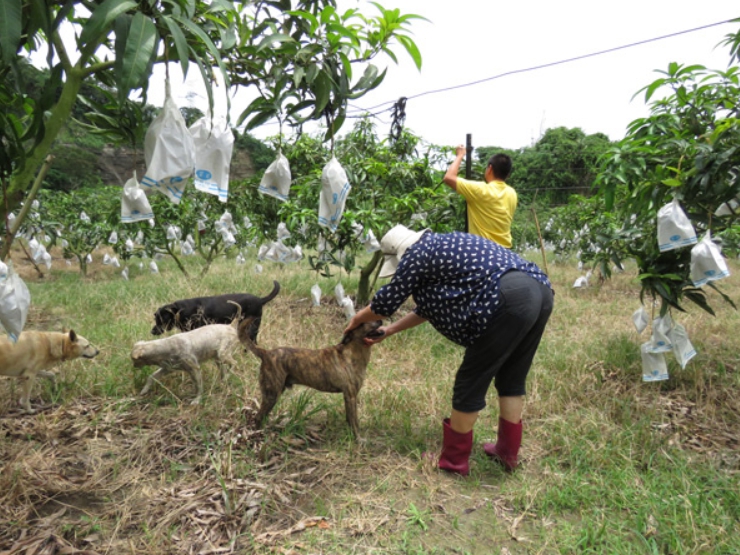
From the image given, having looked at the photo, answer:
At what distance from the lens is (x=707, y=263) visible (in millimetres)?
2982

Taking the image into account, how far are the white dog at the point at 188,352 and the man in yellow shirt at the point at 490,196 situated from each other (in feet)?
6.97

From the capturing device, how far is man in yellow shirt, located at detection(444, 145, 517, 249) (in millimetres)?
3656

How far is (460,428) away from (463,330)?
→ 1.90ft

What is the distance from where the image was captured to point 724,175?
296 centimetres

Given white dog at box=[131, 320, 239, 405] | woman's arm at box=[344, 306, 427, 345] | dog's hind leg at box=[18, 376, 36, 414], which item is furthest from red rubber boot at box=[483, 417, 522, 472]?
dog's hind leg at box=[18, 376, 36, 414]

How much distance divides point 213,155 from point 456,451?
205cm

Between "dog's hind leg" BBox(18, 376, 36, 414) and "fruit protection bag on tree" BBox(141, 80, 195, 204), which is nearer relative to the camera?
"fruit protection bag on tree" BBox(141, 80, 195, 204)

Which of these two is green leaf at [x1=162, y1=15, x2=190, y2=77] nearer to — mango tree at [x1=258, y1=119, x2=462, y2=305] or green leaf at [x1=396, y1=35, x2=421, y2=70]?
green leaf at [x1=396, y1=35, x2=421, y2=70]

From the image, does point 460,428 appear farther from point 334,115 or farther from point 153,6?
point 153,6

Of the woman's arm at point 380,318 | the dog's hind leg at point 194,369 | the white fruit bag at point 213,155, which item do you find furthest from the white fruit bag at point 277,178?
the dog's hind leg at point 194,369

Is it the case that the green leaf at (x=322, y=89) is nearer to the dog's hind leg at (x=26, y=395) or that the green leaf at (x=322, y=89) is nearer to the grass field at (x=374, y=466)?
the grass field at (x=374, y=466)

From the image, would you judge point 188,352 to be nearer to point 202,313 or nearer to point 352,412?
point 352,412

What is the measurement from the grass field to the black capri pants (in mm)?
524

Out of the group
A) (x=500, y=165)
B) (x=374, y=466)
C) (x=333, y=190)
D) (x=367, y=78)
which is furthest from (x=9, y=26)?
(x=500, y=165)
